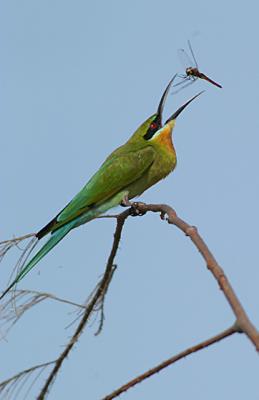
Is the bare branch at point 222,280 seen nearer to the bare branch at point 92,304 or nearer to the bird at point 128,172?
the bare branch at point 92,304

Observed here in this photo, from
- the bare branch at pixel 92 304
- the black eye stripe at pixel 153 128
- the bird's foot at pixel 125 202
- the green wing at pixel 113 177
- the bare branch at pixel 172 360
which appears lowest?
the bare branch at pixel 172 360

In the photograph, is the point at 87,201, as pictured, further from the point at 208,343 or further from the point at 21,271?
the point at 208,343

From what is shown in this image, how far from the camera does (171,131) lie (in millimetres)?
4254

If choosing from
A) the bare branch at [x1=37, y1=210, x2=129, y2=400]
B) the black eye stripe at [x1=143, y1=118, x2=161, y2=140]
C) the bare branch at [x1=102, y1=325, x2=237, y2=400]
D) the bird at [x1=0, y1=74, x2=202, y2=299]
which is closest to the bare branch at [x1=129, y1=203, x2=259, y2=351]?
the bare branch at [x1=102, y1=325, x2=237, y2=400]

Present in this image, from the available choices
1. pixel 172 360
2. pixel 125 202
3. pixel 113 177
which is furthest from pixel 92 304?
pixel 113 177

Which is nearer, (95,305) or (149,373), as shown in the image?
(149,373)

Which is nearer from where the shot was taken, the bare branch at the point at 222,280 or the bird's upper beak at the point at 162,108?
the bare branch at the point at 222,280

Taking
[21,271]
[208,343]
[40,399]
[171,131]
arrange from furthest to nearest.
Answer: [171,131]
[21,271]
[40,399]
[208,343]

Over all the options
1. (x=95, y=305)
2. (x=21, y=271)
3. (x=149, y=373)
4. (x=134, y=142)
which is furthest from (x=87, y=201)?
(x=149, y=373)

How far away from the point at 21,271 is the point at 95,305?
1.52 feet

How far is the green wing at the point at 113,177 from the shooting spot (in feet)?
12.7

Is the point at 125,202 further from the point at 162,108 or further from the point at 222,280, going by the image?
the point at 222,280

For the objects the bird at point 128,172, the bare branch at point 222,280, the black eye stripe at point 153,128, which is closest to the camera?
the bare branch at point 222,280

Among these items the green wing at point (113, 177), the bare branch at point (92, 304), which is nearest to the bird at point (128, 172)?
the green wing at point (113, 177)
